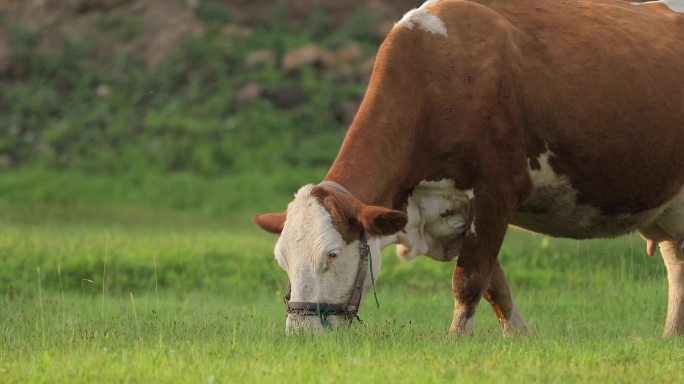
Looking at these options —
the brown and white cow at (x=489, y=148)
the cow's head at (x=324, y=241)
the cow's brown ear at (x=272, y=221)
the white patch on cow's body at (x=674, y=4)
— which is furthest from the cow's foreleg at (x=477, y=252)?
the white patch on cow's body at (x=674, y=4)

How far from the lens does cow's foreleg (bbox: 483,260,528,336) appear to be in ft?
35.1

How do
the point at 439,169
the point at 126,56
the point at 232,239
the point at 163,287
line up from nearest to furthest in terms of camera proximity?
the point at 439,169 → the point at 163,287 → the point at 232,239 → the point at 126,56

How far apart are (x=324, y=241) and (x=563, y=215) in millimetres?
2382

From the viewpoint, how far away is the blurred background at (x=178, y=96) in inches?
874

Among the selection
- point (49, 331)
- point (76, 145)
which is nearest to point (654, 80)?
point (49, 331)

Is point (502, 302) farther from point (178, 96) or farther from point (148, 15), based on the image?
point (148, 15)

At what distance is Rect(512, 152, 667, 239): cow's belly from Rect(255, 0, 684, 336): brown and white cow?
0.02 m

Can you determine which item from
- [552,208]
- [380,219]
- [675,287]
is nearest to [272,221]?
[380,219]

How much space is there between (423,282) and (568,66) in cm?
477

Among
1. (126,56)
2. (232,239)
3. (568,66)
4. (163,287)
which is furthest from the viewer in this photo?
(126,56)

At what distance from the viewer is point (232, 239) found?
665 inches

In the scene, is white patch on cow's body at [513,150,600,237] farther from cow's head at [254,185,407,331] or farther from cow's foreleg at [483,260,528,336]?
cow's head at [254,185,407,331]

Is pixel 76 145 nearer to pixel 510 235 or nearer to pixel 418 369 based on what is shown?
pixel 510 235

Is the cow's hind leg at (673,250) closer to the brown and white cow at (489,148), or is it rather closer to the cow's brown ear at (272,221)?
the brown and white cow at (489,148)
